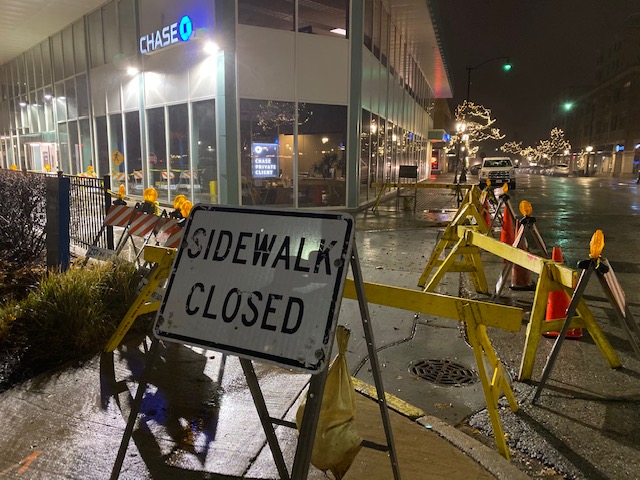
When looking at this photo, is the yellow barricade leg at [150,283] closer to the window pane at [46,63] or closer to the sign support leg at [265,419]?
the sign support leg at [265,419]

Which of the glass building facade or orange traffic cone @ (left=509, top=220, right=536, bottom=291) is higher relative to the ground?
the glass building facade

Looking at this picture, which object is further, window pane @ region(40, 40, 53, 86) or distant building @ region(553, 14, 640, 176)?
distant building @ region(553, 14, 640, 176)

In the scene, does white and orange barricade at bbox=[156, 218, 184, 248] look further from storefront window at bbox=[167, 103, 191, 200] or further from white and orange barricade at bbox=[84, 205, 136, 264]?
storefront window at bbox=[167, 103, 191, 200]

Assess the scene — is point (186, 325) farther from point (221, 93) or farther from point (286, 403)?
point (221, 93)

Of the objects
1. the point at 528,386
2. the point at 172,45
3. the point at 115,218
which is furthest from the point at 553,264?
the point at 172,45

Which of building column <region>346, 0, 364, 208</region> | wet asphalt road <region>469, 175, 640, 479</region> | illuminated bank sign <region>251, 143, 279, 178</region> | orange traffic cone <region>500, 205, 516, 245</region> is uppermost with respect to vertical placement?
building column <region>346, 0, 364, 208</region>

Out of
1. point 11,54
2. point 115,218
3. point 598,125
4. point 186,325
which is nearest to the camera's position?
point 186,325

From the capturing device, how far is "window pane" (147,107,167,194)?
54.1 ft

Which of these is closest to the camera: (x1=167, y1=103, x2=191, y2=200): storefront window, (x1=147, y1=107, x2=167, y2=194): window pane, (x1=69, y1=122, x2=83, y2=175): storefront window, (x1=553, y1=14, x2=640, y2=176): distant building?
(x1=167, y1=103, x2=191, y2=200): storefront window

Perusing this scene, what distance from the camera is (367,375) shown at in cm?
426

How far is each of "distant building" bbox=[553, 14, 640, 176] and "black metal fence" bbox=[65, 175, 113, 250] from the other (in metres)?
64.0

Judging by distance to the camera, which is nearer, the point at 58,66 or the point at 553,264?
the point at 553,264

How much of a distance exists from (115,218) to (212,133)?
28.2 ft

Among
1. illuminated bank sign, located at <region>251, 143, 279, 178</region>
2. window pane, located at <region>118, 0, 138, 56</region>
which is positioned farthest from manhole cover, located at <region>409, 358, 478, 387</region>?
window pane, located at <region>118, 0, 138, 56</region>
